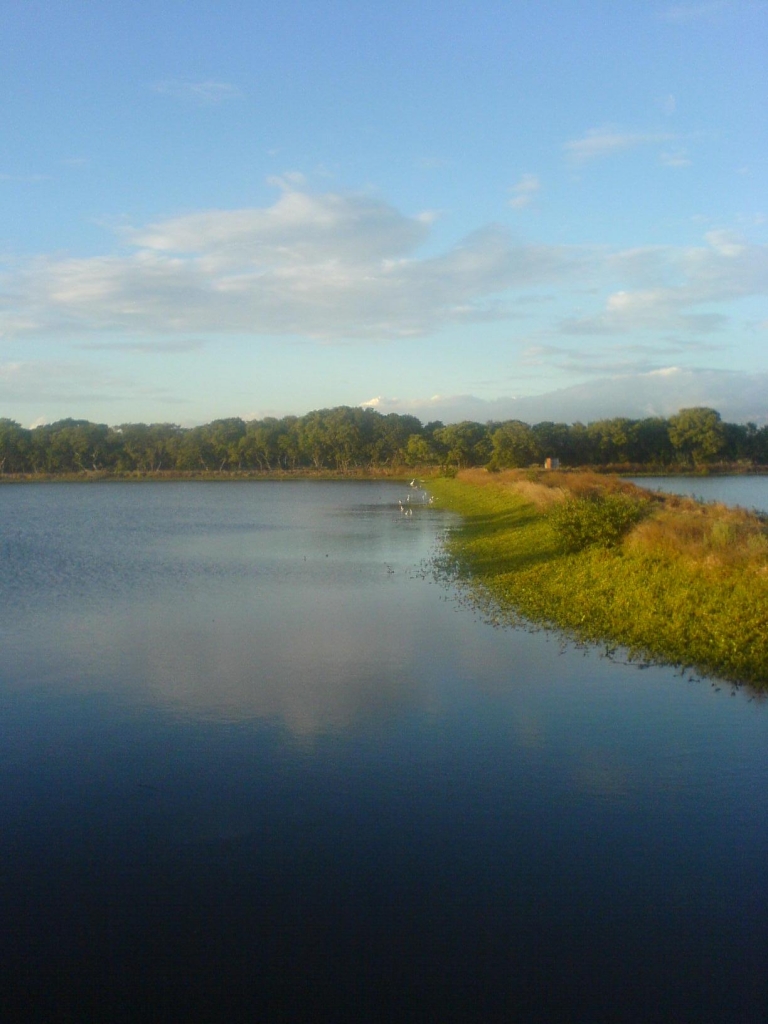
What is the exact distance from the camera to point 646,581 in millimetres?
16391

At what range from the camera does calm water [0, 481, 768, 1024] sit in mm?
5160

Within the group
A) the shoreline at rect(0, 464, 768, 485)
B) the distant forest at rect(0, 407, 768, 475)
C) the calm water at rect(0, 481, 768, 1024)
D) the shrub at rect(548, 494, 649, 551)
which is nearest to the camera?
the calm water at rect(0, 481, 768, 1024)

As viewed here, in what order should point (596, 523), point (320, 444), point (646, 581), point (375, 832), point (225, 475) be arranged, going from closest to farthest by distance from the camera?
point (375, 832) < point (646, 581) < point (596, 523) < point (225, 475) < point (320, 444)

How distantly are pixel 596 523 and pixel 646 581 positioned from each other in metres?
4.21

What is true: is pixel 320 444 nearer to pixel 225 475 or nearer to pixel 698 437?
pixel 225 475

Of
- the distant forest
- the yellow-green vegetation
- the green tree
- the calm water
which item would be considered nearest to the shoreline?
the distant forest

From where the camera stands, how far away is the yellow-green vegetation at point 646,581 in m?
13.1

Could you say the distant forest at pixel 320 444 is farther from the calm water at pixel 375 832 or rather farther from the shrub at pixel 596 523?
the calm water at pixel 375 832

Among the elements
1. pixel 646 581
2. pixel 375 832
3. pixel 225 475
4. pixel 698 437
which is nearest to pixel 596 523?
pixel 646 581

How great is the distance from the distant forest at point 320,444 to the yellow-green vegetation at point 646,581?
6515cm

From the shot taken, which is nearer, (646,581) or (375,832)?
(375,832)

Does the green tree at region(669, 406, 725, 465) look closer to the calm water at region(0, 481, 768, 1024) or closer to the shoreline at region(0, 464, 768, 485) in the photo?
the shoreline at region(0, 464, 768, 485)

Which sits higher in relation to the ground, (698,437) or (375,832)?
(698,437)

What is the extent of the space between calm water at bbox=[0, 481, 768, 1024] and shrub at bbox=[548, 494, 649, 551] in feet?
20.9
